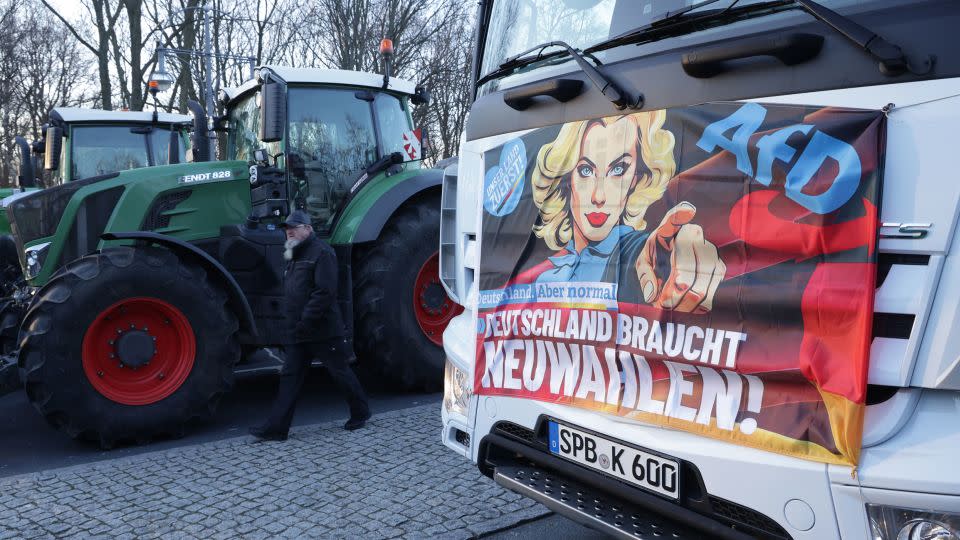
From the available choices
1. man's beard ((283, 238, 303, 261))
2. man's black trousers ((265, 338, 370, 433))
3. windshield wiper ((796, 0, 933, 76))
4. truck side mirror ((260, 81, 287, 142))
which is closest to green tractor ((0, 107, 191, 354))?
truck side mirror ((260, 81, 287, 142))

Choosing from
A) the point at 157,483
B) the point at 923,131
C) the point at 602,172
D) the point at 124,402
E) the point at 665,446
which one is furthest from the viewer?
the point at 124,402

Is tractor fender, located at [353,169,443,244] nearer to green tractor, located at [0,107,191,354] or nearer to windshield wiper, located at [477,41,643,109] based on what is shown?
windshield wiper, located at [477,41,643,109]

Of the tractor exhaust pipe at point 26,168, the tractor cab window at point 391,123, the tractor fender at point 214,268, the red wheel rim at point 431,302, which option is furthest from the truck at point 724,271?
the tractor exhaust pipe at point 26,168

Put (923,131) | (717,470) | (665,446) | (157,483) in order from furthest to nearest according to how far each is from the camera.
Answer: (157,483), (665,446), (717,470), (923,131)

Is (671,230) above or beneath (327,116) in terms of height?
beneath

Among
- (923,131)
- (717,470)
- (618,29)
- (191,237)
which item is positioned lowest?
(717,470)

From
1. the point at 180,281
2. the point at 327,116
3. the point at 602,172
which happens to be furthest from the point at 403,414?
the point at 602,172

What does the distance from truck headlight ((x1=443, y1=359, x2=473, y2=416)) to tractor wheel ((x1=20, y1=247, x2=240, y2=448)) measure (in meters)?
2.53

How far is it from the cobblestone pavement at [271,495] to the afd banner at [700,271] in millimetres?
1165

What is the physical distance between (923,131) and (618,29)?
1.24 meters

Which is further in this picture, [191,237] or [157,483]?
[191,237]

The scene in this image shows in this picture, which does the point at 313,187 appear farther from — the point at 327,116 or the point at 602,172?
the point at 602,172

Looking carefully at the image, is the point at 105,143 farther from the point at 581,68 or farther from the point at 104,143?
the point at 581,68

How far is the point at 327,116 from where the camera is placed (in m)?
6.79
